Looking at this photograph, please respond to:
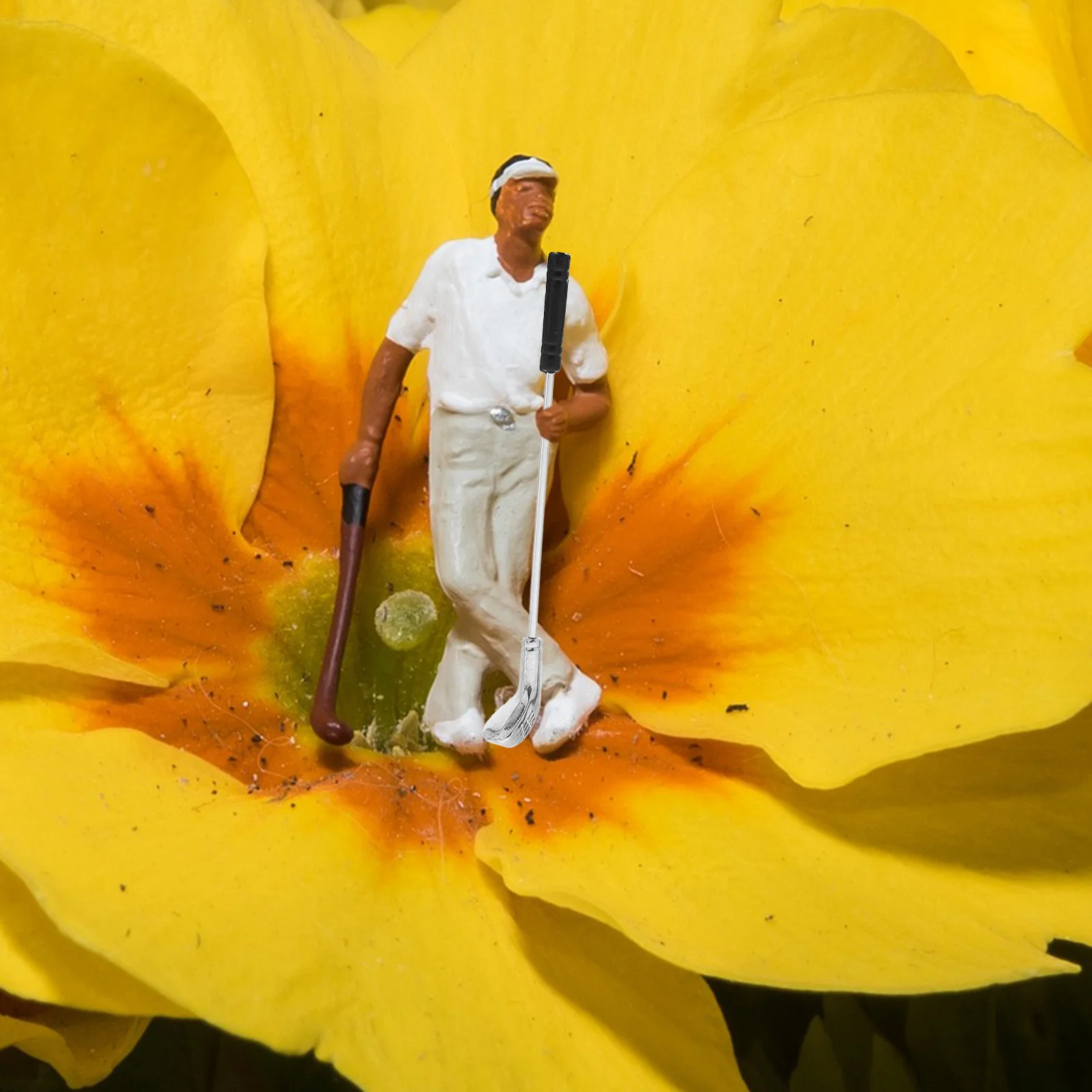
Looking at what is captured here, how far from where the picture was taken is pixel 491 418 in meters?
0.52

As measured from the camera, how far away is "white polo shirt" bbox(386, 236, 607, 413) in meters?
0.51

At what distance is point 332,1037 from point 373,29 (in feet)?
1.64

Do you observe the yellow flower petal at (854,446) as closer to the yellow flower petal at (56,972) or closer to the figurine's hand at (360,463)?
the figurine's hand at (360,463)

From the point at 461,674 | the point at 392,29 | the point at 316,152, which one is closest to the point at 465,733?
the point at 461,674

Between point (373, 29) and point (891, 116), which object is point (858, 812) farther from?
point (373, 29)

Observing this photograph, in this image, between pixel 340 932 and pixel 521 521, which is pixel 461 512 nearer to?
pixel 521 521

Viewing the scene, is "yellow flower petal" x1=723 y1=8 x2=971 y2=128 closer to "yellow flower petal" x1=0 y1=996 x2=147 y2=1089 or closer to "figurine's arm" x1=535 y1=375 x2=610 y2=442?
"figurine's arm" x1=535 y1=375 x2=610 y2=442

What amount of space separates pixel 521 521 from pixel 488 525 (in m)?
0.01

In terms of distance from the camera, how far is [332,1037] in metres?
0.39

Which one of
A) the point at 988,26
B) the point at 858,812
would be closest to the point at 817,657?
the point at 858,812

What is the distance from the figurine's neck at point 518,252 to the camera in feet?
1.67

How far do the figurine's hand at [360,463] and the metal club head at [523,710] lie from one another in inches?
3.5

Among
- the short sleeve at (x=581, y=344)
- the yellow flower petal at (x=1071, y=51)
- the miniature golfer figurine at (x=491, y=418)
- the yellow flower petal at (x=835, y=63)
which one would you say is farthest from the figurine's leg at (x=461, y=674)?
the yellow flower petal at (x=1071, y=51)

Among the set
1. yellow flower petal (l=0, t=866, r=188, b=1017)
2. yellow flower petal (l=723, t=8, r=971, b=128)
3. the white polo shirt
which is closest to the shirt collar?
the white polo shirt
